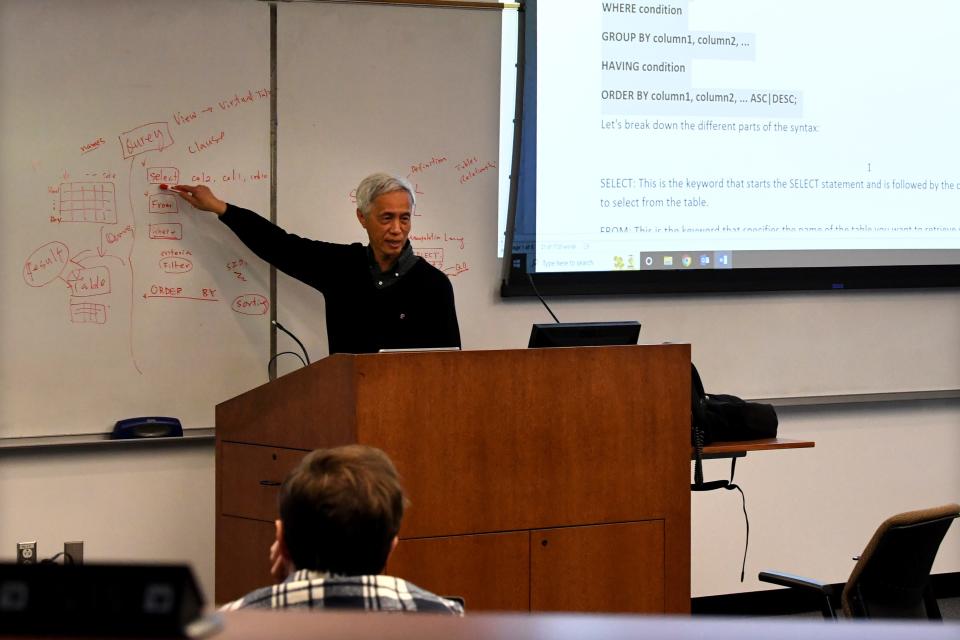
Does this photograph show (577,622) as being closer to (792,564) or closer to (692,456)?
(692,456)

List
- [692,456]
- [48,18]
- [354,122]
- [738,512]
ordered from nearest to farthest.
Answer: [692,456] → [48,18] → [354,122] → [738,512]

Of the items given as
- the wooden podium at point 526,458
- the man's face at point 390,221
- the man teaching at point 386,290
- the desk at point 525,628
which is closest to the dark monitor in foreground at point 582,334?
the wooden podium at point 526,458

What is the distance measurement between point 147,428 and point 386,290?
38.3 inches

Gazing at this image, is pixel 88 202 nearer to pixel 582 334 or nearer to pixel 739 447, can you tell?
pixel 582 334

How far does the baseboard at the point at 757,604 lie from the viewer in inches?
180

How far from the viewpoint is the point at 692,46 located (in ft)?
14.2

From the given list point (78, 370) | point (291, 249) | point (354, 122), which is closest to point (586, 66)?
point (354, 122)

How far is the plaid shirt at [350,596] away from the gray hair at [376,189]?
7.06 ft

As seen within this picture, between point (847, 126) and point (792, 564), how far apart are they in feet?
6.08

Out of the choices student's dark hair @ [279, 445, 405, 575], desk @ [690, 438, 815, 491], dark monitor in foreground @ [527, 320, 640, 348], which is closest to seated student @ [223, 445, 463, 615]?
Answer: student's dark hair @ [279, 445, 405, 575]

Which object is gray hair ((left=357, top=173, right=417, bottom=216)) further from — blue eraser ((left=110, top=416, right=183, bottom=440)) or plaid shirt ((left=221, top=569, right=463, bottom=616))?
plaid shirt ((left=221, top=569, right=463, bottom=616))

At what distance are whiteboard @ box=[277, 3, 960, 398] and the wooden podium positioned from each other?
1220mm

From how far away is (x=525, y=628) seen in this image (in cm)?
44

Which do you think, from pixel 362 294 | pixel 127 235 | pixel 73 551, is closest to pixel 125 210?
pixel 127 235
